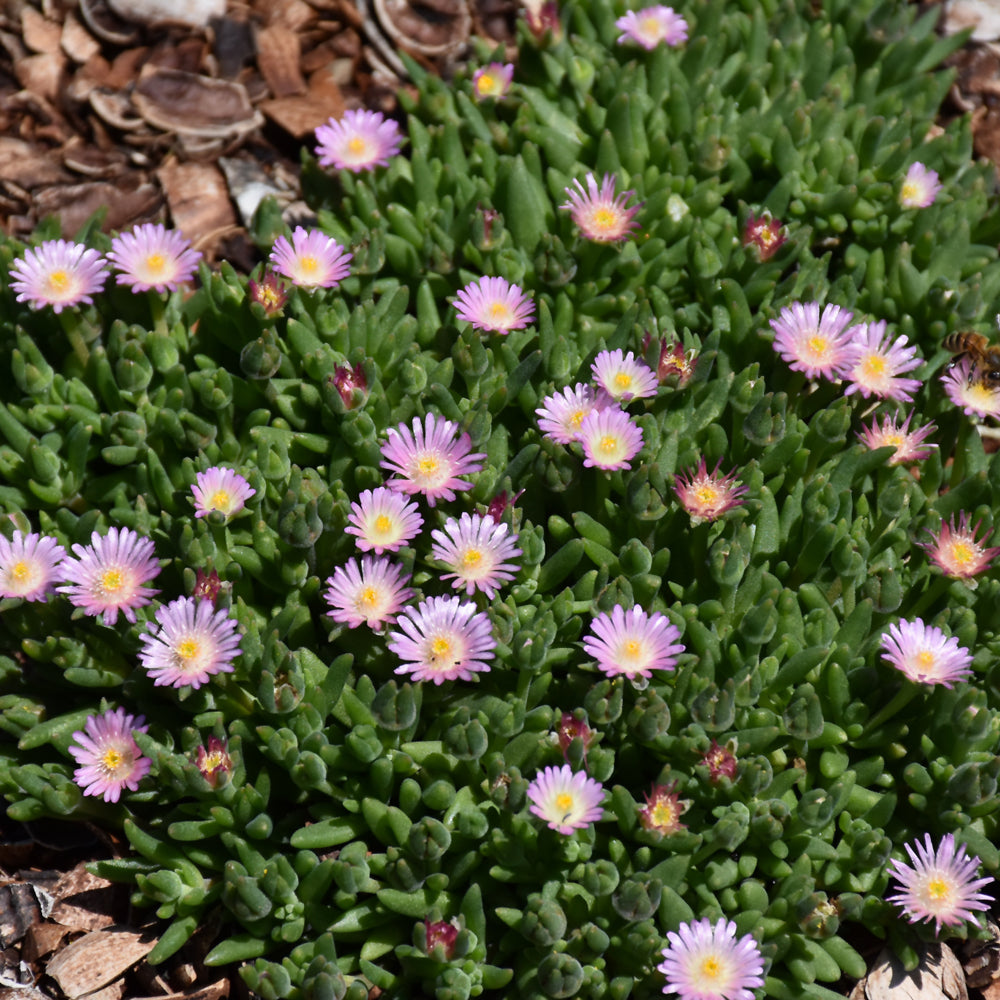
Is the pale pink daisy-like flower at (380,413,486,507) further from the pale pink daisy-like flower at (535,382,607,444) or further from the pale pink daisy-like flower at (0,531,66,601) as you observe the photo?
the pale pink daisy-like flower at (0,531,66,601)

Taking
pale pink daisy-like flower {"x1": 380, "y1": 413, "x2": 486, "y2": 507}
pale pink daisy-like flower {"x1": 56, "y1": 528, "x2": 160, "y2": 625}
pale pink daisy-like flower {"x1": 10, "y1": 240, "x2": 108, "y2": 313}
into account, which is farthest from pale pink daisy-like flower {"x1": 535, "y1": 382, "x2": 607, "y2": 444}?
pale pink daisy-like flower {"x1": 10, "y1": 240, "x2": 108, "y2": 313}

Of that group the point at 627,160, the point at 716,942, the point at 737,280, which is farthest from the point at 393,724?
the point at 627,160

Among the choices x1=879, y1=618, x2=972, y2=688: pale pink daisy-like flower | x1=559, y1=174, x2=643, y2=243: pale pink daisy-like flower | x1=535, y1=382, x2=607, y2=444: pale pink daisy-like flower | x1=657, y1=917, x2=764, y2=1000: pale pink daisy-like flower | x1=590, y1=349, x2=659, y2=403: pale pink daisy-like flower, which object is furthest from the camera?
x1=559, y1=174, x2=643, y2=243: pale pink daisy-like flower

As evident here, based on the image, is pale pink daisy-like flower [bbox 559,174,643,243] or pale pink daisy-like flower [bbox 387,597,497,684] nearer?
pale pink daisy-like flower [bbox 387,597,497,684]

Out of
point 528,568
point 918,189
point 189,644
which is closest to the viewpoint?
point 189,644

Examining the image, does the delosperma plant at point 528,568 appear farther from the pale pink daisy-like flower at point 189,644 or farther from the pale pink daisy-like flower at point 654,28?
the pale pink daisy-like flower at point 654,28

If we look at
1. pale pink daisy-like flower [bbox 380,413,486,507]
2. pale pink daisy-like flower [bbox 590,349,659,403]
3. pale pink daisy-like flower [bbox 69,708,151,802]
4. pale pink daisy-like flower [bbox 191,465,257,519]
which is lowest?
pale pink daisy-like flower [bbox 69,708,151,802]

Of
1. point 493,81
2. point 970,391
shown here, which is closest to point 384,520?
point 970,391

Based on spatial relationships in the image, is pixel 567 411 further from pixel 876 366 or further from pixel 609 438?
pixel 876 366
